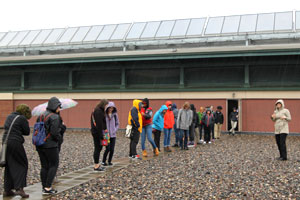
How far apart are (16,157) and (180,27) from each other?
21.4 m

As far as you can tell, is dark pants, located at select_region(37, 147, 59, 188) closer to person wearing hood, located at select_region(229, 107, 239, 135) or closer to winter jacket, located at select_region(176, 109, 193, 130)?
winter jacket, located at select_region(176, 109, 193, 130)

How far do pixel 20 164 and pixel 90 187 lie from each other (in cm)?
149

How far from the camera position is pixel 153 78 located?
873 inches

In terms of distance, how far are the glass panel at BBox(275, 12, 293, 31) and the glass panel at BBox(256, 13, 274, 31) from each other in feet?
1.10

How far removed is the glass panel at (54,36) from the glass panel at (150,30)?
8041 mm

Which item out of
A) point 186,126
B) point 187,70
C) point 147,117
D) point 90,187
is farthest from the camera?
point 187,70

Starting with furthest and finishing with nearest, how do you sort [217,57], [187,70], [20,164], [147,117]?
[187,70] → [217,57] → [147,117] → [20,164]

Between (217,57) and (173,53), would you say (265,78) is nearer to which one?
(217,57)

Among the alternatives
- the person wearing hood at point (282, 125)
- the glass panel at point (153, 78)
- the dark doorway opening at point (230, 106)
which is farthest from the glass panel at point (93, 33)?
the person wearing hood at point (282, 125)

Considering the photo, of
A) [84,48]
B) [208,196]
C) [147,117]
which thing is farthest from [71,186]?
[84,48]

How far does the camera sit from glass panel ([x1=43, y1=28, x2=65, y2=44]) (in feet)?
95.6

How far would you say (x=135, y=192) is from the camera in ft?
22.1

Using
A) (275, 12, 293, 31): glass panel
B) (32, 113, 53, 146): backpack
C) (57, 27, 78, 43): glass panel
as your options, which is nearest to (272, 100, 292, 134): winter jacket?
(32, 113, 53, 146): backpack

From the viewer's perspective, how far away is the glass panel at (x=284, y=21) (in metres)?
22.8
